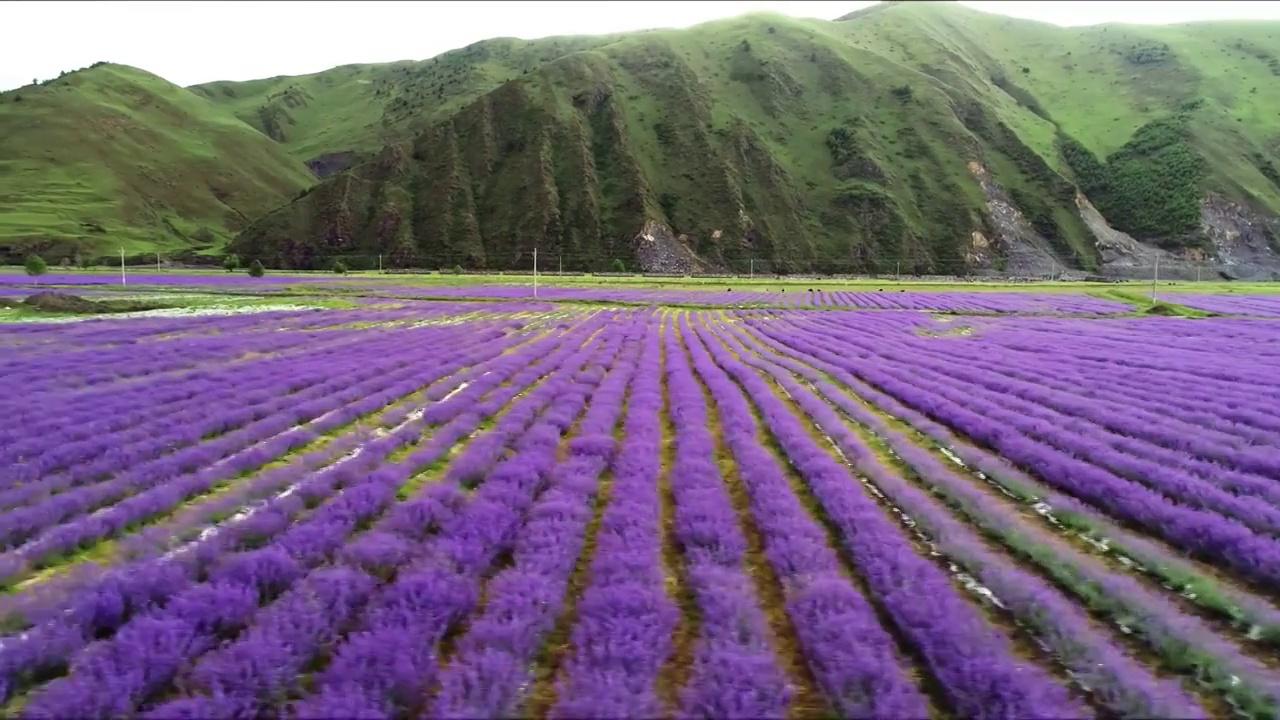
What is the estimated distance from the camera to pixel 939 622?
18.1 ft

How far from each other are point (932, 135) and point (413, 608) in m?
168

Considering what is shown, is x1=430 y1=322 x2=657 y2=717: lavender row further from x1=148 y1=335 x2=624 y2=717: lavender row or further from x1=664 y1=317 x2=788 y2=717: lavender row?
x1=664 y1=317 x2=788 y2=717: lavender row

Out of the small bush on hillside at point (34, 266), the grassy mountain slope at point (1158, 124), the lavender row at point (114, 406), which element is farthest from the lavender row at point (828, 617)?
the grassy mountain slope at point (1158, 124)

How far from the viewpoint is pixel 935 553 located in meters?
7.54

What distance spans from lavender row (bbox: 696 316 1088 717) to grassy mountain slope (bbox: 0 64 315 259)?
14890 centimetres

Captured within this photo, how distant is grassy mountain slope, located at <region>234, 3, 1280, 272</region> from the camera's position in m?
121

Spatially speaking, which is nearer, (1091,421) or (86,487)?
(86,487)

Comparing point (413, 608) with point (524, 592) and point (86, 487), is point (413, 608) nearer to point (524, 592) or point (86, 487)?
point (524, 592)

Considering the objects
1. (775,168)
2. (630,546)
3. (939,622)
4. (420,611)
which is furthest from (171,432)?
(775,168)

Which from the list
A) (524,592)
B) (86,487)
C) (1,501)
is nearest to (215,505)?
(86,487)

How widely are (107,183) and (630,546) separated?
205 meters

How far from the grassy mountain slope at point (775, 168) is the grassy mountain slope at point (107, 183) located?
39.8m

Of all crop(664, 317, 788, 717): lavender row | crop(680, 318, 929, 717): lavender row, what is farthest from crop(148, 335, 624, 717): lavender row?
crop(680, 318, 929, 717): lavender row

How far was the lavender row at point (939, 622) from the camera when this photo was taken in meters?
4.56
